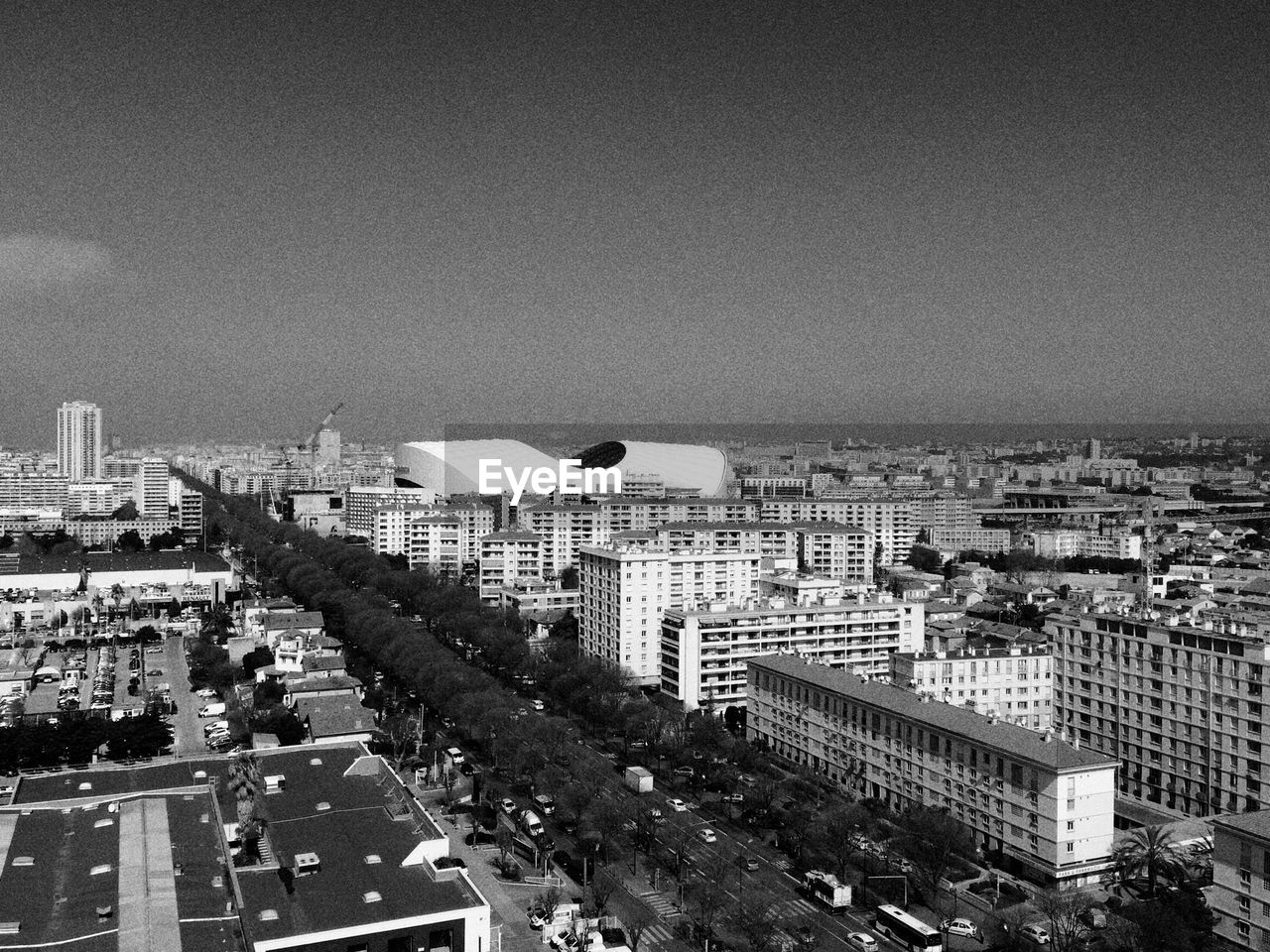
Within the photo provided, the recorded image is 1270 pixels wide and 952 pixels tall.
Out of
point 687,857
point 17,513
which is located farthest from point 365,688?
point 17,513

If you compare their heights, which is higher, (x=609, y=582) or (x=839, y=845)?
(x=609, y=582)

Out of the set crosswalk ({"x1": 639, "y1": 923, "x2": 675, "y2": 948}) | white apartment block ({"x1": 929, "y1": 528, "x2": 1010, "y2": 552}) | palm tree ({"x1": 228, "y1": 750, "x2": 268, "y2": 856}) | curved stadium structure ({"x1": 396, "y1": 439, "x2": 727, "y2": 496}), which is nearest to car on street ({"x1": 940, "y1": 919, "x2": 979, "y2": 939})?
crosswalk ({"x1": 639, "y1": 923, "x2": 675, "y2": 948})

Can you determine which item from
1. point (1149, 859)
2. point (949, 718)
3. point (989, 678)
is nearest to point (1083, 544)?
point (989, 678)

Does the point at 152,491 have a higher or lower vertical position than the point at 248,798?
higher

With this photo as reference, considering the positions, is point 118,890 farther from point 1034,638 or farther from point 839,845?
point 1034,638

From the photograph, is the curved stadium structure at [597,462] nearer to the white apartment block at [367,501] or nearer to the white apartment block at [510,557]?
the white apartment block at [367,501]

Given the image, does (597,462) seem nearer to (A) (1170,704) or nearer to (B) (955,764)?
(A) (1170,704)

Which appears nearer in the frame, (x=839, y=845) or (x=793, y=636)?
(x=839, y=845)
